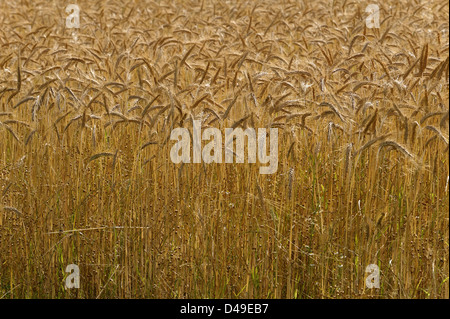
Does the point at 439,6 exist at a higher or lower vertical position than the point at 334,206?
higher

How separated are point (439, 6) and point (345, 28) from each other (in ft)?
4.63

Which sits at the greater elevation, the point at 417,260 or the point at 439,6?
the point at 439,6

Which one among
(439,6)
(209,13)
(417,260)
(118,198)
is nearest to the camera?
(417,260)

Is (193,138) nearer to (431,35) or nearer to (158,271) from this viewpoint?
(158,271)

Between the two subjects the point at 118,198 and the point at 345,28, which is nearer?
the point at 118,198

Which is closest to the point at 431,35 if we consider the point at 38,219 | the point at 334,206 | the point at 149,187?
the point at 334,206

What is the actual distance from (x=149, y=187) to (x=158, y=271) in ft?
1.16

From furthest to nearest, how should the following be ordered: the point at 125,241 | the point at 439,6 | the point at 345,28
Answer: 1. the point at 439,6
2. the point at 345,28
3. the point at 125,241

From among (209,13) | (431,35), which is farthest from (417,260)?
(209,13)

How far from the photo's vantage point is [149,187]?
2.67m

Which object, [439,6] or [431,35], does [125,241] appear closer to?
[431,35]

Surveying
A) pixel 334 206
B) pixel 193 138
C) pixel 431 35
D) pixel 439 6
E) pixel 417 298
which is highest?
pixel 439 6

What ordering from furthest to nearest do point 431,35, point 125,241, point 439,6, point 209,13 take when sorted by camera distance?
point 209,13, point 439,6, point 431,35, point 125,241

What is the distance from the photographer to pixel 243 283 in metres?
2.54
